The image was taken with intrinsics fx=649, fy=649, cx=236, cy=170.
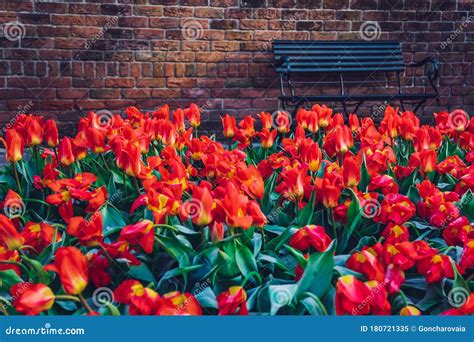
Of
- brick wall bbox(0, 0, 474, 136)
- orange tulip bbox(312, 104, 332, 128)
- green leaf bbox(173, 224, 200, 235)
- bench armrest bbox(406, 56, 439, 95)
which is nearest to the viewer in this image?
green leaf bbox(173, 224, 200, 235)

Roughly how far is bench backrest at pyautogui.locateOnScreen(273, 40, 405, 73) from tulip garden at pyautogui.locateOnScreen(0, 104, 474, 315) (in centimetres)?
307

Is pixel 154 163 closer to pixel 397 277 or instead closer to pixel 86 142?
pixel 86 142

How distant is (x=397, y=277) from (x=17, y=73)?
12.6ft

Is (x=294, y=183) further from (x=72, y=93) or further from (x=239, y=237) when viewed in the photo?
(x=72, y=93)

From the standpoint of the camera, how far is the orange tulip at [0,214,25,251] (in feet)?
3.10

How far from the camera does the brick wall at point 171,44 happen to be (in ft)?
14.0

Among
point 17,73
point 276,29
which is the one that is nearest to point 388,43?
point 276,29

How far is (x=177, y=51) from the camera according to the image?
4465 mm

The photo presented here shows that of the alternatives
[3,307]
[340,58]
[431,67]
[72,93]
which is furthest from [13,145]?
[431,67]

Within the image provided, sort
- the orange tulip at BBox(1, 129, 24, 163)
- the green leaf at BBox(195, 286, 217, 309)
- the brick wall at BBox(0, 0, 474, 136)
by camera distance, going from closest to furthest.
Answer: the green leaf at BBox(195, 286, 217, 309) → the orange tulip at BBox(1, 129, 24, 163) → the brick wall at BBox(0, 0, 474, 136)

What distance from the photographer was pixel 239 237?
1.04 meters

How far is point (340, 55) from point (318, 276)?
398cm

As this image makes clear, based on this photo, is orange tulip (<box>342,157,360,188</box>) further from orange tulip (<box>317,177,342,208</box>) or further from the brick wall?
the brick wall

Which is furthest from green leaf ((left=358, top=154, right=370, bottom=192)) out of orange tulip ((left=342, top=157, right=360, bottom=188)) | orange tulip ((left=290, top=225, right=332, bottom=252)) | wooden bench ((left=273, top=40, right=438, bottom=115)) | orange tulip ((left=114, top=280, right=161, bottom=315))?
wooden bench ((left=273, top=40, right=438, bottom=115))
